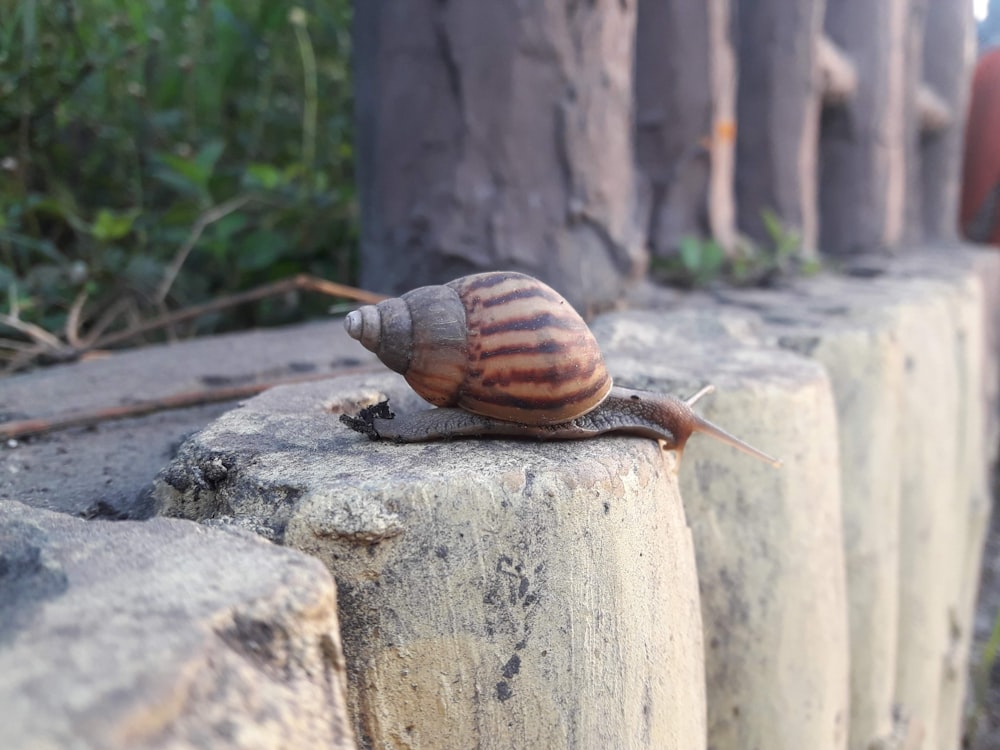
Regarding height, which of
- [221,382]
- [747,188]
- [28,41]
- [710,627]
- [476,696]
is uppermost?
[28,41]

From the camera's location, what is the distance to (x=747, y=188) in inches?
123

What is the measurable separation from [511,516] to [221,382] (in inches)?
35.2

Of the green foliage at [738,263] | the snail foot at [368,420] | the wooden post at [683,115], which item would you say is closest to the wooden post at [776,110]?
the green foliage at [738,263]

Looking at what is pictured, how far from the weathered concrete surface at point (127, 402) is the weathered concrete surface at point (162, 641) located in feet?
1.03

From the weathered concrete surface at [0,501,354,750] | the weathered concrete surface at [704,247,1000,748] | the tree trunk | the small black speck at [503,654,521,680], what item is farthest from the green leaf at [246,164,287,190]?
the small black speck at [503,654,521,680]

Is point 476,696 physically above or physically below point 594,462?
below

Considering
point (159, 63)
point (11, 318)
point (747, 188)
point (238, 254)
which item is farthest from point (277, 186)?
point (747, 188)

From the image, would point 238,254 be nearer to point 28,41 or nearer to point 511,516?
point 28,41

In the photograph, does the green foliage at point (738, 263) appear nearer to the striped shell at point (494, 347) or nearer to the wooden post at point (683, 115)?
the wooden post at point (683, 115)

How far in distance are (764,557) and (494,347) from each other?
609mm

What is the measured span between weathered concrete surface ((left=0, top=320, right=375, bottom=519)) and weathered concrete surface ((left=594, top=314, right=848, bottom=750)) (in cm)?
71

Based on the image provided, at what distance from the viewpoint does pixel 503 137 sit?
2104 millimetres

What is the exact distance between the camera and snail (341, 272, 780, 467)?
40.8 inches

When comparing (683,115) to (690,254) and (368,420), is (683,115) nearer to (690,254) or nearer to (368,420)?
(690,254)
